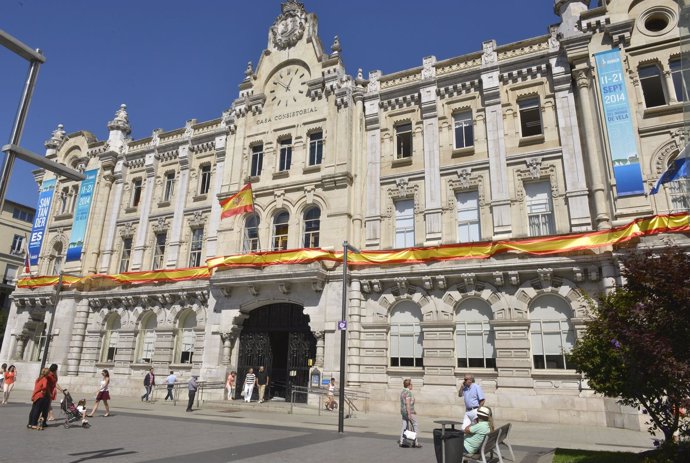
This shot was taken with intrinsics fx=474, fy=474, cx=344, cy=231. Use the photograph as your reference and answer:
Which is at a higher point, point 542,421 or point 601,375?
point 601,375

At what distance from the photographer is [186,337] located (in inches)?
1139

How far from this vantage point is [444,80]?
2558 centimetres

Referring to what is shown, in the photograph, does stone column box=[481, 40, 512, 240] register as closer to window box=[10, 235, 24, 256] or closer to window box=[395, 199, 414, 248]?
window box=[395, 199, 414, 248]

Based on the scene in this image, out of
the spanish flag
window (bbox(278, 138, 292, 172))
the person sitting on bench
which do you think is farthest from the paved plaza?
window (bbox(278, 138, 292, 172))

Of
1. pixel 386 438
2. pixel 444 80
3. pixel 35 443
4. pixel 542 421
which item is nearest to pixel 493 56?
pixel 444 80

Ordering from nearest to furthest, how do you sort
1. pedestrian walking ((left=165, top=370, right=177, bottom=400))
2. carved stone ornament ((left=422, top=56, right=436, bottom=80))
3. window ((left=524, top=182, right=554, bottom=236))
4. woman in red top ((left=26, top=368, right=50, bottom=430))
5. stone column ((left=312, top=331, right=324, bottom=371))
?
1. woman in red top ((left=26, top=368, right=50, bottom=430))
2. window ((left=524, top=182, right=554, bottom=236))
3. stone column ((left=312, top=331, right=324, bottom=371))
4. pedestrian walking ((left=165, top=370, right=177, bottom=400))
5. carved stone ornament ((left=422, top=56, right=436, bottom=80))

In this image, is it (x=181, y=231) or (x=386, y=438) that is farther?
(x=181, y=231)

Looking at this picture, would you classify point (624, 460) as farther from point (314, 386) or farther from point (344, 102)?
point (344, 102)

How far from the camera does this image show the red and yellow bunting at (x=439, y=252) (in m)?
18.0

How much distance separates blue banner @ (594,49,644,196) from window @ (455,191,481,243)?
6139 mm

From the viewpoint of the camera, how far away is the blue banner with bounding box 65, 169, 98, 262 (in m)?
34.5

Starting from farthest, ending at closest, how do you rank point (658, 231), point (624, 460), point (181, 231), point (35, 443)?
1. point (181, 231)
2. point (658, 231)
3. point (35, 443)
4. point (624, 460)

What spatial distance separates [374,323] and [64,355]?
22116 mm

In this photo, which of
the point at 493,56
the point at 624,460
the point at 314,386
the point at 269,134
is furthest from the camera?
the point at 269,134
